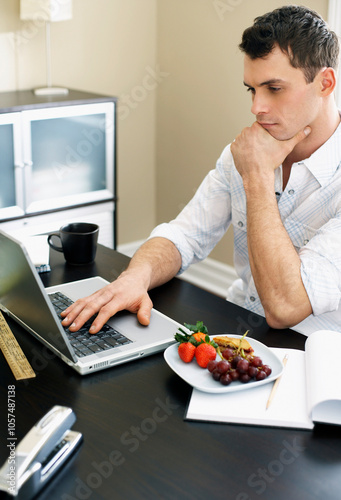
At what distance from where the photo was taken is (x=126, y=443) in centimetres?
94

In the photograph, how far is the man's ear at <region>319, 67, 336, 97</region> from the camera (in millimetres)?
1607

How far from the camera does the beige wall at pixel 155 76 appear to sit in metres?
3.34

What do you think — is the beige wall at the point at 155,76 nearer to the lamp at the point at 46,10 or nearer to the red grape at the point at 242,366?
the lamp at the point at 46,10

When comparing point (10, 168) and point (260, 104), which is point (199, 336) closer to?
point (260, 104)

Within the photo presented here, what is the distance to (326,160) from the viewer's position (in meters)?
1.66

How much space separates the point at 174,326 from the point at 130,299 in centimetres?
13

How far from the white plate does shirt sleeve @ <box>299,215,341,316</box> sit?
273 millimetres

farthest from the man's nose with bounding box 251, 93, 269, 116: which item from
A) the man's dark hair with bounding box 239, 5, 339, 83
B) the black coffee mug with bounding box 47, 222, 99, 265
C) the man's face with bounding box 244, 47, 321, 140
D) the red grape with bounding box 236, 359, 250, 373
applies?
the red grape with bounding box 236, 359, 250, 373

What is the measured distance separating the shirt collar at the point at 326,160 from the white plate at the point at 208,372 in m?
0.64

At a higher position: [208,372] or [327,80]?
[327,80]

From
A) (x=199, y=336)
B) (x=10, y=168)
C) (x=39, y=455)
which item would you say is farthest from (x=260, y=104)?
(x=10, y=168)

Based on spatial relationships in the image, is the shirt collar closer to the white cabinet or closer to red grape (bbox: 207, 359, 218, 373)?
red grape (bbox: 207, 359, 218, 373)

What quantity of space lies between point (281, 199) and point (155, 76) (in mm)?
2413

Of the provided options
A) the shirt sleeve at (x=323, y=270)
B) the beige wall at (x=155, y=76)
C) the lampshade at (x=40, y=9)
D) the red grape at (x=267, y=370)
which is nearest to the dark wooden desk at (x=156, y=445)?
the red grape at (x=267, y=370)
